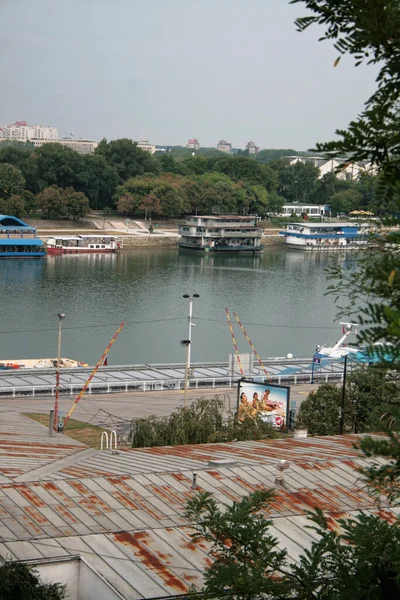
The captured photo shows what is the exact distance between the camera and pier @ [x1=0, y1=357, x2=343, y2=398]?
55.9 ft

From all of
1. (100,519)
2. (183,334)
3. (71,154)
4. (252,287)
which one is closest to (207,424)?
(100,519)

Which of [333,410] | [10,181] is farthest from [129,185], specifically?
[333,410]

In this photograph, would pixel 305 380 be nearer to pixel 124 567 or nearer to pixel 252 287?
pixel 124 567

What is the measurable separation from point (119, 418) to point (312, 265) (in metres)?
33.5

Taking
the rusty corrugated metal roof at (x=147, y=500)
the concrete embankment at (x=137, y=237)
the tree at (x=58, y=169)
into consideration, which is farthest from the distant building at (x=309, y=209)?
the rusty corrugated metal roof at (x=147, y=500)

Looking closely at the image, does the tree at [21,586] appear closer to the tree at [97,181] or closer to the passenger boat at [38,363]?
the passenger boat at [38,363]

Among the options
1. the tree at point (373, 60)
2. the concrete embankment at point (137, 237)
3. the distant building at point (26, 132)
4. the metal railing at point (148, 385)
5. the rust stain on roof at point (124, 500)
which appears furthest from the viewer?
the distant building at point (26, 132)

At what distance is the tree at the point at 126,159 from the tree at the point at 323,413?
47.8 m

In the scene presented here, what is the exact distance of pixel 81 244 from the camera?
47125mm

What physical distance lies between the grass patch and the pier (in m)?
2.38

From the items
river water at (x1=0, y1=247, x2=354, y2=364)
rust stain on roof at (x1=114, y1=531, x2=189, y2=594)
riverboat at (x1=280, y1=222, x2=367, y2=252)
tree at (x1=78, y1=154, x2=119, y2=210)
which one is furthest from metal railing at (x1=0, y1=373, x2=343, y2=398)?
tree at (x1=78, y1=154, x2=119, y2=210)

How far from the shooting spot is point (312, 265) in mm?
47375

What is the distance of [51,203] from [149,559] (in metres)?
46.9

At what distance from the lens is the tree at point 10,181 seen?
52125 millimetres
